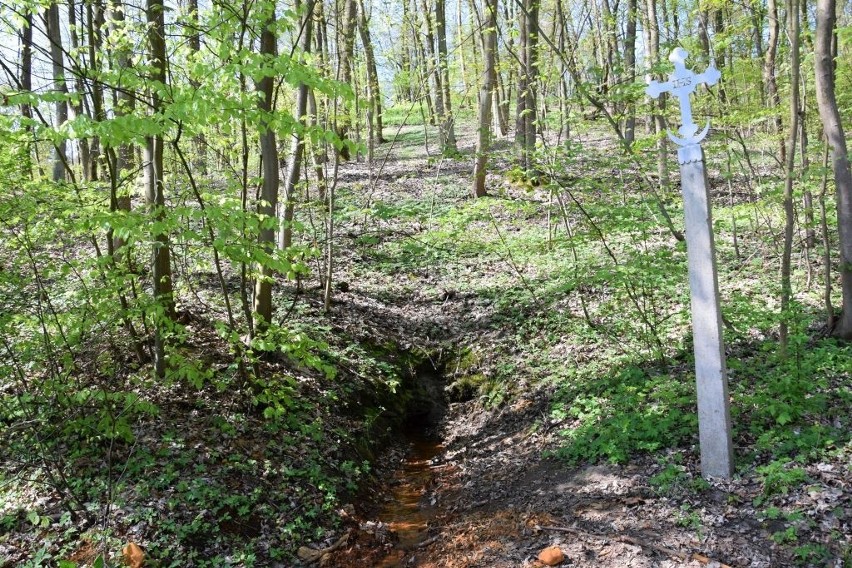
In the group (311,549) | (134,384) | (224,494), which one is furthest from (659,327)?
(134,384)

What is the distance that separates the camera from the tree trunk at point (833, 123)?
17.9 ft

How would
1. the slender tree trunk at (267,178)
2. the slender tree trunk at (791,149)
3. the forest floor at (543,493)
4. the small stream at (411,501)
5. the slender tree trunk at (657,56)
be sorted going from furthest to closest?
the slender tree trunk at (657,56) → the slender tree trunk at (267,178) → the slender tree trunk at (791,149) → the small stream at (411,501) → the forest floor at (543,493)

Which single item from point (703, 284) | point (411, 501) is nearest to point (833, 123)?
point (703, 284)

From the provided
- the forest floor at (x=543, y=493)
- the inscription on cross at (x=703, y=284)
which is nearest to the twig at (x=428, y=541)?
the forest floor at (x=543, y=493)

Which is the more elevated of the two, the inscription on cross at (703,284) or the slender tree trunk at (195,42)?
the slender tree trunk at (195,42)

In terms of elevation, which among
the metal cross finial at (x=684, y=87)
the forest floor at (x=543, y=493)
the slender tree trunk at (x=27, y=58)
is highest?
the slender tree trunk at (x=27, y=58)

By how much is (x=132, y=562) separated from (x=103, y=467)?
47.3 inches

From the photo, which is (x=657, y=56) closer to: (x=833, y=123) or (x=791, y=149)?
(x=833, y=123)

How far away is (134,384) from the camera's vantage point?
18.0 ft

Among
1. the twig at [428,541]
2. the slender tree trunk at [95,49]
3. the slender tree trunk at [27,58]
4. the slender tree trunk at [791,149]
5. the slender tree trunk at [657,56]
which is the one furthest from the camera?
the slender tree trunk at [657,56]

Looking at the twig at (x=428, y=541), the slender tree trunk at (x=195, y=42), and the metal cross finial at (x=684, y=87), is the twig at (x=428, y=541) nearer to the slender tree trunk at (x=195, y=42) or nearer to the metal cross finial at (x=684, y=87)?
the metal cross finial at (x=684, y=87)

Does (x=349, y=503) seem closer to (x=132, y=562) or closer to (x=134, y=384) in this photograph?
(x=132, y=562)

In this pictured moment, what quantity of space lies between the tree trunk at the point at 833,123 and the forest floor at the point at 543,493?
1398 mm

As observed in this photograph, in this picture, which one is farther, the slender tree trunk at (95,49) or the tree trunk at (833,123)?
the tree trunk at (833,123)
